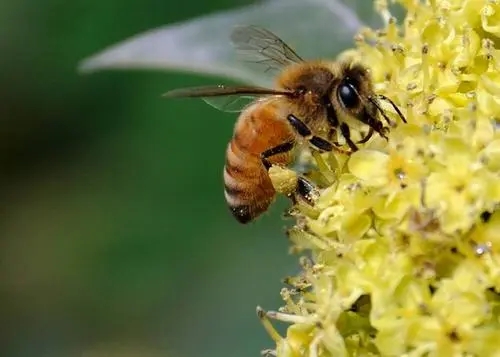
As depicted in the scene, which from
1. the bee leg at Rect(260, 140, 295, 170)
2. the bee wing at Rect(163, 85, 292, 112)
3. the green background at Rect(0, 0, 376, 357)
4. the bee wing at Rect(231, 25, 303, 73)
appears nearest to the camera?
the bee wing at Rect(163, 85, 292, 112)

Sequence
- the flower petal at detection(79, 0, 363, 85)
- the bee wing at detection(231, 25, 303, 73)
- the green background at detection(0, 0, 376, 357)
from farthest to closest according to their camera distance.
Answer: the green background at detection(0, 0, 376, 357)
the flower petal at detection(79, 0, 363, 85)
the bee wing at detection(231, 25, 303, 73)

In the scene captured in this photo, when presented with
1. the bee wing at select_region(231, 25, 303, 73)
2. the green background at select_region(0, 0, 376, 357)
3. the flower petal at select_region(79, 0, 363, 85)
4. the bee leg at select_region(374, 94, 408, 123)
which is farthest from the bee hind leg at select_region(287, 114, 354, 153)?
the green background at select_region(0, 0, 376, 357)

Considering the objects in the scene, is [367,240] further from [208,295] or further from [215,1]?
[215,1]

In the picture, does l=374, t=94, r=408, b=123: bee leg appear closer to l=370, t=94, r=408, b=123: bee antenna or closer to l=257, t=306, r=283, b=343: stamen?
l=370, t=94, r=408, b=123: bee antenna

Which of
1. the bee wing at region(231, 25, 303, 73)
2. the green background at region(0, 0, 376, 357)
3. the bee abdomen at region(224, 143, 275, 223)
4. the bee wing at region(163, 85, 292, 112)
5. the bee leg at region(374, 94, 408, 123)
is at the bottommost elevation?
the green background at region(0, 0, 376, 357)

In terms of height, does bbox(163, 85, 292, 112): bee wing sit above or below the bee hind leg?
above

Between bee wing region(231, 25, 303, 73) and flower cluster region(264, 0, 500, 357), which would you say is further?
bee wing region(231, 25, 303, 73)
